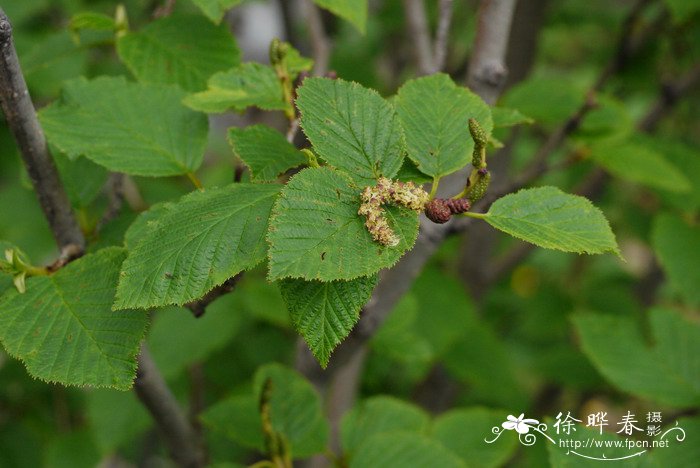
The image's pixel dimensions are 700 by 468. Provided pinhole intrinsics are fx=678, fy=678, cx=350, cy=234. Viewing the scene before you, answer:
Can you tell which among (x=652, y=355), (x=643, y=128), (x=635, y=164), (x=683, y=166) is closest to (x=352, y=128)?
(x=635, y=164)

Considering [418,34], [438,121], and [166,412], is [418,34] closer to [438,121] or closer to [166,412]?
[438,121]

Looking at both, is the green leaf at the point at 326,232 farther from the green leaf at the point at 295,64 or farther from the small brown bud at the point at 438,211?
the green leaf at the point at 295,64

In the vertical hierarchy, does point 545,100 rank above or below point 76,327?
below

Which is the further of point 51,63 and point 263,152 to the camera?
point 51,63

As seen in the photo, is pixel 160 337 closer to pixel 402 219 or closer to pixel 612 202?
pixel 402 219

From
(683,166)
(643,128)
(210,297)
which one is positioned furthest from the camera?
(643,128)

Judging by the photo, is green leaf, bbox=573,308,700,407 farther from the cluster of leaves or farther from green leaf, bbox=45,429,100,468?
green leaf, bbox=45,429,100,468

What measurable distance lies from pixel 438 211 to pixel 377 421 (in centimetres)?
65

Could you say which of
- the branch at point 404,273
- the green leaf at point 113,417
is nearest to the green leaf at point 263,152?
the branch at point 404,273

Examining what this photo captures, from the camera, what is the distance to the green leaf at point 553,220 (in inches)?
25.7

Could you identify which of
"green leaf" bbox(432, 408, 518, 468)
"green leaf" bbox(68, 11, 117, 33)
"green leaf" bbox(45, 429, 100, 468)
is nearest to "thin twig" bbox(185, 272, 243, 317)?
"green leaf" bbox(68, 11, 117, 33)

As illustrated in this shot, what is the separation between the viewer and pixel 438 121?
75 cm

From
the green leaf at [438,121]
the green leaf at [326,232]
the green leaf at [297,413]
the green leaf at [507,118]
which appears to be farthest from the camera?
the green leaf at [297,413]

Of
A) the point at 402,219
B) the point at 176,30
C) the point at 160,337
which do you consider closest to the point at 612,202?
the point at 160,337
